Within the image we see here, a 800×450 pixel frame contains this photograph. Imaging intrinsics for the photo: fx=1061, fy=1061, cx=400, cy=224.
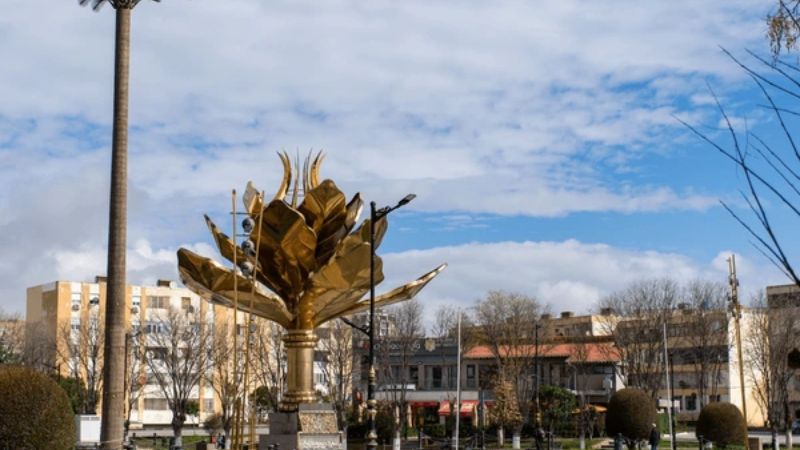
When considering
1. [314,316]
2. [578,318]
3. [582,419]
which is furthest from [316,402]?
[578,318]

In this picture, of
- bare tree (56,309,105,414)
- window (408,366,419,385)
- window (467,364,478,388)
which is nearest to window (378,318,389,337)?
window (408,366,419,385)

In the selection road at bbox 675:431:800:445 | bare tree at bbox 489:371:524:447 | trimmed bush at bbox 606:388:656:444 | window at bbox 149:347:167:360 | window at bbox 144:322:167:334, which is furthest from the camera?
window at bbox 144:322:167:334

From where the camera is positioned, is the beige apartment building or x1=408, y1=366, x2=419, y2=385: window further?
x1=408, y1=366, x2=419, y2=385: window

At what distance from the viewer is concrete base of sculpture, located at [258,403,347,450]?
2959 centimetres

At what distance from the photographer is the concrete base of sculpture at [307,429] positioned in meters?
29.6

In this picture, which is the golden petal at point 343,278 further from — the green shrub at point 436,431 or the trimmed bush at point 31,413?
the green shrub at point 436,431

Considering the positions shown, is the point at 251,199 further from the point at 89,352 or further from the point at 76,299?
the point at 76,299

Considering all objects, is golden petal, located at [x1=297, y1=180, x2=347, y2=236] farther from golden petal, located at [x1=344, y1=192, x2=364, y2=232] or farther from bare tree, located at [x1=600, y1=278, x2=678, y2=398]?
bare tree, located at [x1=600, y1=278, x2=678, y2=398]

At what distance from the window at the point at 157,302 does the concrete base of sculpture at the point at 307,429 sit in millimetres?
69847

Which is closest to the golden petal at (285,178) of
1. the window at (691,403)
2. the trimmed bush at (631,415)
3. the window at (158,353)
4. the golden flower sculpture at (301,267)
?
the golden flower sculpture at (301,267)

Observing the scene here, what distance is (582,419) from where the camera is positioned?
5503 centimetres

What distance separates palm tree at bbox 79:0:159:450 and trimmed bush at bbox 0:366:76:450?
11.4ft

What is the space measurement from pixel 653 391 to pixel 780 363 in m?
7.74

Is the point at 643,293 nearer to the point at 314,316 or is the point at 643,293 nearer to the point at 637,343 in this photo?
the point at 637,343
